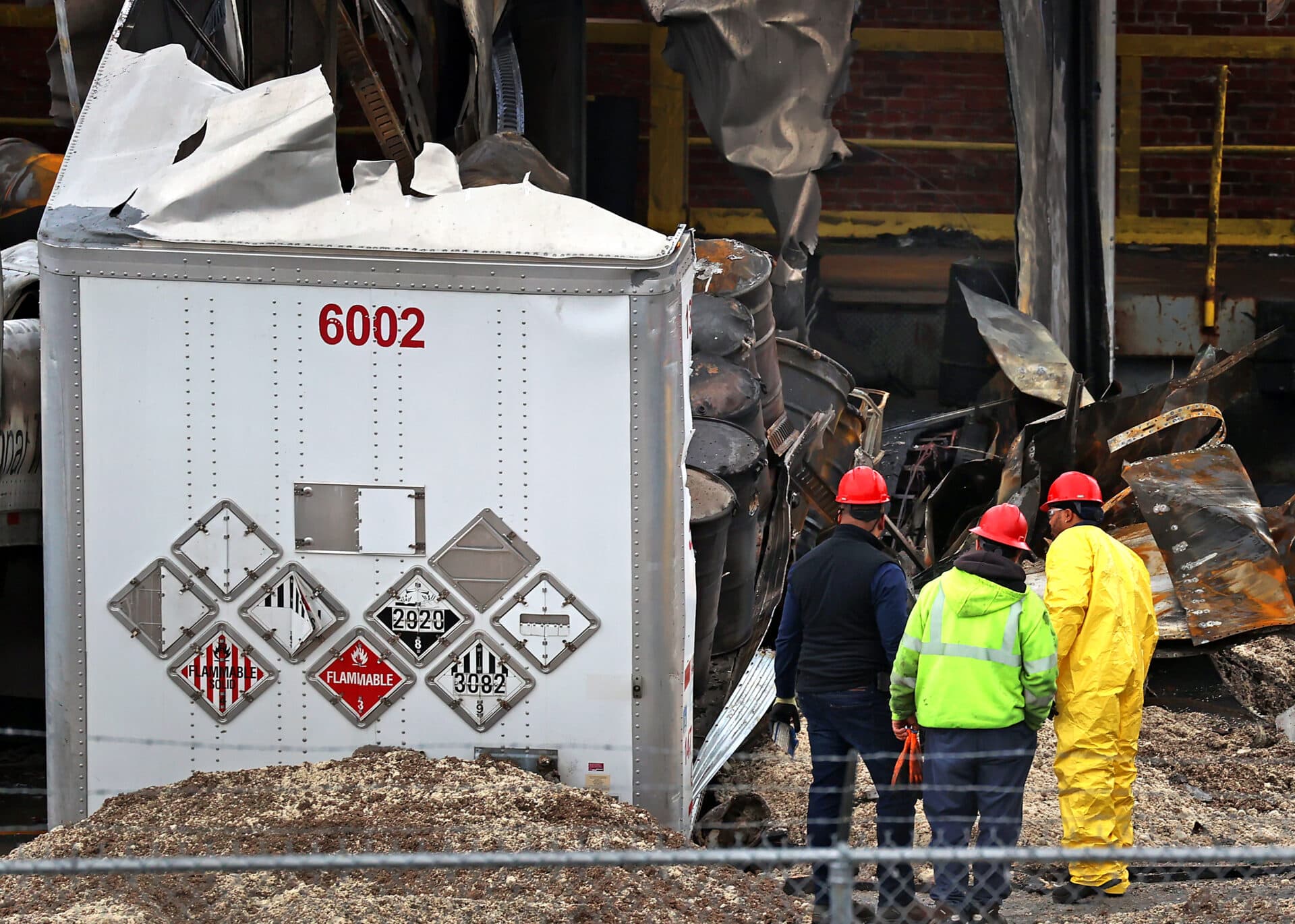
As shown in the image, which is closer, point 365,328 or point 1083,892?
point 365,328

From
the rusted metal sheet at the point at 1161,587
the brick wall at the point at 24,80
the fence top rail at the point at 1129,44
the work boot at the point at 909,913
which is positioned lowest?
the work boot at the point at 909,913

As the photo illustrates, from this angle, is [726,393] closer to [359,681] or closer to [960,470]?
[359,681]

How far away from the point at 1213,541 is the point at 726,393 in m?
2.96

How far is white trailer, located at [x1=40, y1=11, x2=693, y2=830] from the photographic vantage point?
204 inches

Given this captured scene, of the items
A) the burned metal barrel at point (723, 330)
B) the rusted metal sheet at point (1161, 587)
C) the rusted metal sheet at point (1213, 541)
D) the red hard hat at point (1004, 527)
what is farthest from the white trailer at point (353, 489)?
the rusted metal sheet at point (1213, 541)

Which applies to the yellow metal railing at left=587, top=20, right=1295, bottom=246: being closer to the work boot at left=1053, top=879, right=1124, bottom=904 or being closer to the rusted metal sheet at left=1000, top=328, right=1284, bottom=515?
the rusted metal sheet at left=1000, top=328, right=1284, bottom=515

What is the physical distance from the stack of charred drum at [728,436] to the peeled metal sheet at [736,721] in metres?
0.23

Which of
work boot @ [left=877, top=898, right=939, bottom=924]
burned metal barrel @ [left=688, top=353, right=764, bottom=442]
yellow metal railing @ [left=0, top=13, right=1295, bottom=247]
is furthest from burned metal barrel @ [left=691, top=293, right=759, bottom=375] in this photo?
yellow metal railing @ [left=0, top=13, right=1295, bottom=247]

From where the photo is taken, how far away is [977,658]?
17.4 feet

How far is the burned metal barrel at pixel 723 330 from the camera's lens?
309 inches

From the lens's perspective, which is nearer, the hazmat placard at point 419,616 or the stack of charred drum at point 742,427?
the hazmat placard at point 419,616

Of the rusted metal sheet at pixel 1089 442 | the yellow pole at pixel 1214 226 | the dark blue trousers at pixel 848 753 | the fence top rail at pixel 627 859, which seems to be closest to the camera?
the fence top rail at pixel 627 859

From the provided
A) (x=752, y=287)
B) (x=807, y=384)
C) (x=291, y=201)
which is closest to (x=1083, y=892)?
(x=291, y=201)

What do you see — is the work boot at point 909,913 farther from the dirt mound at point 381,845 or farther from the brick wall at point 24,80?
the brick wall at point 24,80
